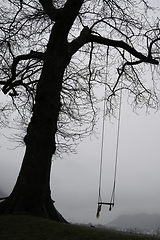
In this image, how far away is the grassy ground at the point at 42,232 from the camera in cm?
364

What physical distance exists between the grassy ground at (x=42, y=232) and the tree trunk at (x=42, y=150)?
545mm

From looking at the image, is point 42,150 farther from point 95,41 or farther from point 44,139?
point 95,41

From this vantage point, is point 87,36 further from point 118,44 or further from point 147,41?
point 147,41

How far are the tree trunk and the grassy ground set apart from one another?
54cm

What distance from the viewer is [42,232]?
3.80m

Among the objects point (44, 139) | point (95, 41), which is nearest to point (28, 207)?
point (44, 139)

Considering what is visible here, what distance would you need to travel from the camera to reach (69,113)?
10.0 meters

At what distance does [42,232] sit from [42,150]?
5.65ft

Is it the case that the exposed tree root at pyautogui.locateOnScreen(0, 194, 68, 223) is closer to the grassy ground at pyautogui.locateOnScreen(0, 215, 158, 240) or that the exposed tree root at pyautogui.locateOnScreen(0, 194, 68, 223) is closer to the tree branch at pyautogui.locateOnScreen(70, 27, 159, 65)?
the grassy ground at pyautogui.locateOnScreen(0, 215, 158, 240)

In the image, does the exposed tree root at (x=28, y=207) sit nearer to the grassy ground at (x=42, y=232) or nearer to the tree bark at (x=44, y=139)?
the tree bark at (x=44, y=139)

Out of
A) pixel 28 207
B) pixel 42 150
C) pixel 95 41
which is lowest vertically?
pixel 28 207

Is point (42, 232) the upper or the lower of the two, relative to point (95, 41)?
lower

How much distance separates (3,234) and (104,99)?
5900mm

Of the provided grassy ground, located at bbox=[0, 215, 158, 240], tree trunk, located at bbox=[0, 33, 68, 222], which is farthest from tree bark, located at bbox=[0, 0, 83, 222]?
grassy ground, located at bbox=[0, 215, 158, 240]
